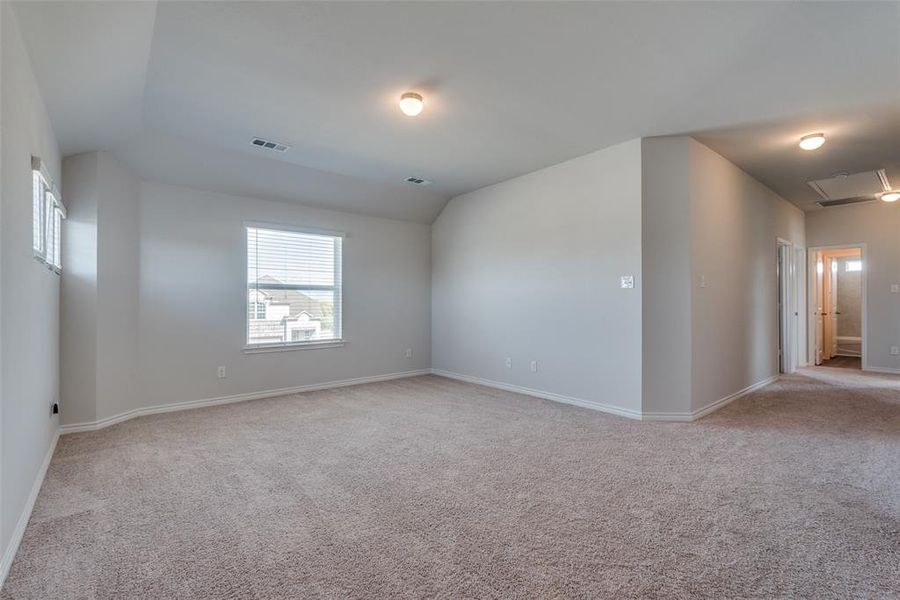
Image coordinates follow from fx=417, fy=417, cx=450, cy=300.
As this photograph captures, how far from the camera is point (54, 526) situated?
2.14 metres

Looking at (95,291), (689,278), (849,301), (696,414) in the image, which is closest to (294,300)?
(95,291)

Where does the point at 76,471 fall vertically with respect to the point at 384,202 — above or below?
below

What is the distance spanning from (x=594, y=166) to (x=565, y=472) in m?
3.08

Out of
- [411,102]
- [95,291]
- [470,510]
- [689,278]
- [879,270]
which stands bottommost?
[470,510]

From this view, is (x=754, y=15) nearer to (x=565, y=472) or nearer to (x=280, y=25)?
(x=280, y=25)

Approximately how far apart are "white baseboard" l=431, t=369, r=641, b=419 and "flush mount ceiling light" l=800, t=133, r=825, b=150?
2.94 m

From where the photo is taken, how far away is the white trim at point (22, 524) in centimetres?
177

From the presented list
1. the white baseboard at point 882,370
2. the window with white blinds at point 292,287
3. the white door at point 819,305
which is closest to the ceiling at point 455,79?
the window with white blinds at point 292,287

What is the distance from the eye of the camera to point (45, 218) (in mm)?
2891

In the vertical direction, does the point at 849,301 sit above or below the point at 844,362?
above

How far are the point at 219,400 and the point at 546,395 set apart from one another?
3726 mm

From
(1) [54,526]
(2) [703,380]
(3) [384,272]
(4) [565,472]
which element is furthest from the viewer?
(3) [384,272]

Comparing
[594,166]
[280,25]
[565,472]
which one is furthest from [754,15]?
[565,472]

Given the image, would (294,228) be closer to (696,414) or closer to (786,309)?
(696,414)
